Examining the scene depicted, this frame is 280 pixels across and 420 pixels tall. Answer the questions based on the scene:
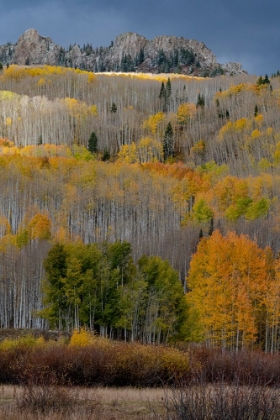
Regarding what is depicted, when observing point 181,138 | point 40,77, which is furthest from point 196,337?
point 40,77

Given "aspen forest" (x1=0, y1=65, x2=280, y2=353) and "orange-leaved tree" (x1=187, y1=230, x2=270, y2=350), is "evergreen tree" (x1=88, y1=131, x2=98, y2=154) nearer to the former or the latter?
"aspen forest" (x1=0, y1=65, x2=280, y2=353)

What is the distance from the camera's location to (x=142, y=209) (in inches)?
3191

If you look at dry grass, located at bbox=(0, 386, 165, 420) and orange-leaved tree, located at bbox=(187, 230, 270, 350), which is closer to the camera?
dry grass, located at bbox=(0, 386, 165, 420)

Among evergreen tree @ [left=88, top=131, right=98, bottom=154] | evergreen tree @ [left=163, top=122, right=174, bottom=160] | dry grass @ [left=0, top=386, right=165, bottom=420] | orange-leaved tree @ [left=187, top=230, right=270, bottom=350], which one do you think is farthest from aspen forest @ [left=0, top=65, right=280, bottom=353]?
dry grass @ [left=0, top=386, right=165, bottom=420]

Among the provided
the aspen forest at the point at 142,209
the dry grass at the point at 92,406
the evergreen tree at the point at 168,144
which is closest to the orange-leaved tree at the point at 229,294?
the aspen forest at the point at 142,209

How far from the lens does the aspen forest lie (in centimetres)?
4272

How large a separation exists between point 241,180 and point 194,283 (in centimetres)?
4205

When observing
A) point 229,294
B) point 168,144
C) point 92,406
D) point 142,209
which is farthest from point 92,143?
point 92,406

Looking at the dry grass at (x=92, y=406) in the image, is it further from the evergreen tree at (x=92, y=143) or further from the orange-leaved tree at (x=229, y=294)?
the evergreen tree at (x=92, y=143)

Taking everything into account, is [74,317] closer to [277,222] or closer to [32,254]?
[32,254]

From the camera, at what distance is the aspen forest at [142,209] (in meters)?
42.7

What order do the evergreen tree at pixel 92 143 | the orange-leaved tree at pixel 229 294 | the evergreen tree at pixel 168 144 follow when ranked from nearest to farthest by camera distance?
1. the orange-leaved tree at pixel 229 294
2. the evergreen tree at pixel 92 143
3. the evergreen tree at pixel 168 144

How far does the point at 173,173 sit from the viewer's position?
Answer: 9200 cm

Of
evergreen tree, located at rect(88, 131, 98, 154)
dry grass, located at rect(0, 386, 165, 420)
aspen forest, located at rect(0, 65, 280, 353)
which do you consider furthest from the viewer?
evergreen tree, located at rect(88, 131, 98, 154)
